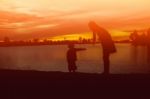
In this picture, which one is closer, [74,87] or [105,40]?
[74,87]

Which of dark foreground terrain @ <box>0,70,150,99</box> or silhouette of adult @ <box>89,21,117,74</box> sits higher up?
silhouette of adult @ <box>89,21,117,74</box>

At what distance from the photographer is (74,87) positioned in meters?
12.6

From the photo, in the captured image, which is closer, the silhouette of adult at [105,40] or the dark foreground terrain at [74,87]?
the dark foreground terrain at [74,87]

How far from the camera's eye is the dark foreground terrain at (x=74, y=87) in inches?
448

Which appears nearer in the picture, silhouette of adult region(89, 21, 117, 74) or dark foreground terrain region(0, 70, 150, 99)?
dark foreground terrain region(0, 70, 150, 99)

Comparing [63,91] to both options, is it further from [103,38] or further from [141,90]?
[103,38]

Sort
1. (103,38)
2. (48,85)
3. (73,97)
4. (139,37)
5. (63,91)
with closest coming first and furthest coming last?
(73,97)
(63,91)
(48,85)
(103,38)
(139,37)

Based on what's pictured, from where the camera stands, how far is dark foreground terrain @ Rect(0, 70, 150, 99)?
11.4 m

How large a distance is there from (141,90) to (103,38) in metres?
4.83

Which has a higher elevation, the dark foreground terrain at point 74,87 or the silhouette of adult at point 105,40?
the silhouette of adult at point 105,40

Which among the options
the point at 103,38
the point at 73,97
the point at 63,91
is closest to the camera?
the point at 73,97

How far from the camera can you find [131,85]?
12.5 m

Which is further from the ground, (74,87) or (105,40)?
(105,40)

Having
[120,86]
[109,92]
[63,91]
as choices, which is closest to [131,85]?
[120,86]
